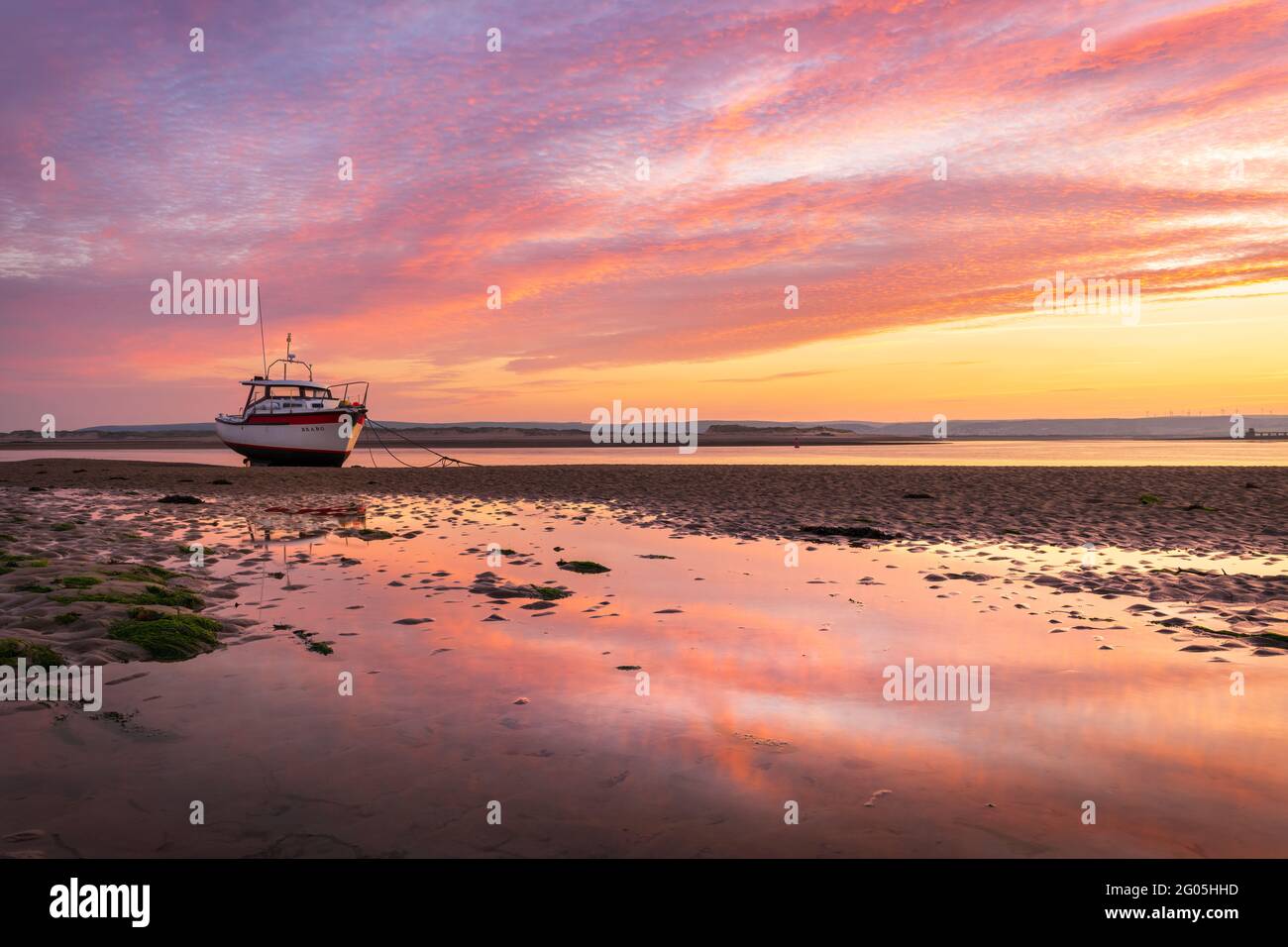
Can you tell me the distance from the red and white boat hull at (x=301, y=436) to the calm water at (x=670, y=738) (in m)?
37.7

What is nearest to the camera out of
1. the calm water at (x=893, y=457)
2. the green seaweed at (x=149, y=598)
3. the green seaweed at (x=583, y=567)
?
the green seaweed at (x=149, y=598)

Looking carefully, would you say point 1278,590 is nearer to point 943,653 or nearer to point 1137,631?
point 1137,631

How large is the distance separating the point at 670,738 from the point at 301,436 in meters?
45.6

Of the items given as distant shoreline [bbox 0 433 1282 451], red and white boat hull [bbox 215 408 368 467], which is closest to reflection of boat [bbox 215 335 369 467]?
red and white boat hull [bbox 215 408 368 467]

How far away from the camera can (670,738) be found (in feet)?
18.8

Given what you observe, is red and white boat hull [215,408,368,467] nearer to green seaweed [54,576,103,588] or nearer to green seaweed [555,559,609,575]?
green seaweed [555,559,609,575]

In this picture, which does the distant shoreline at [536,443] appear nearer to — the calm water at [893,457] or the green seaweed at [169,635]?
the calm water at [893,457]

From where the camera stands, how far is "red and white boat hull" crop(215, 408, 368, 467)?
4538 cm

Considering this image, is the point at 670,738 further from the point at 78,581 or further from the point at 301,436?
the point at 301,436

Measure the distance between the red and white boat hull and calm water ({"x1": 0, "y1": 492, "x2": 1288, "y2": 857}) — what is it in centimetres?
3768

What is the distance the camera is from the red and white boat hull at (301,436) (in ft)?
149

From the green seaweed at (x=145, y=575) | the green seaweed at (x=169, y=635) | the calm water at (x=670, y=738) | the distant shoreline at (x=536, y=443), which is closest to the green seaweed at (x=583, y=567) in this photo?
the calm water at (x=670, y=738)

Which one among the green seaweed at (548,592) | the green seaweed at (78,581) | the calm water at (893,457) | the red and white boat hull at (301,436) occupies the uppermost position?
the red and white boat hull at (301,436)
